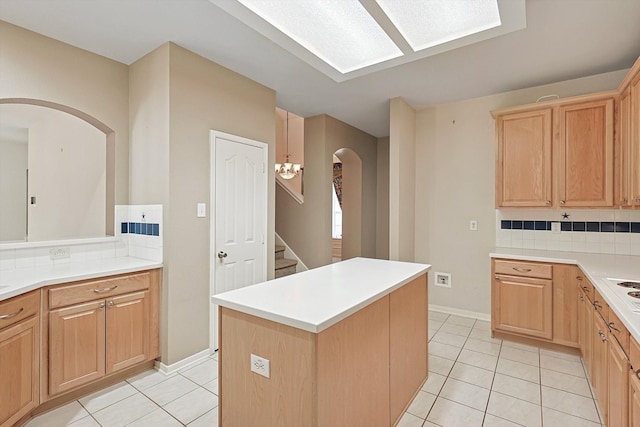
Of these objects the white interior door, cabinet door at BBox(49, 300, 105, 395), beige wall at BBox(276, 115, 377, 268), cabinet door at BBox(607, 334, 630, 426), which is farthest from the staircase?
cabinet door at BBox(607, 334, 630, 426)

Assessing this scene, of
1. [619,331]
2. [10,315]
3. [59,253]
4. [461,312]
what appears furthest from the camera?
[461,312]

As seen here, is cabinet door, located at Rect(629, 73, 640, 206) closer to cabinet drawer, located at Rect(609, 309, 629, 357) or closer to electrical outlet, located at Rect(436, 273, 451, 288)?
cabinet drawer, located at Rect(609, 309, 629, 357)

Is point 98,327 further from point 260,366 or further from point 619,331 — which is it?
point 619,331

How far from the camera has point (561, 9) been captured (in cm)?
212

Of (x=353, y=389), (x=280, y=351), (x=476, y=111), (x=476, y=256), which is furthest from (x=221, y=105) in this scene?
(x=476, y=256)

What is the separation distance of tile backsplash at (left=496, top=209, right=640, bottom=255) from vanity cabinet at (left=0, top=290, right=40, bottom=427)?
4.16 meters

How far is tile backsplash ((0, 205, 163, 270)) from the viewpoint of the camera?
232cm

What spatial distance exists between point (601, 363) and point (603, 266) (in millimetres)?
904

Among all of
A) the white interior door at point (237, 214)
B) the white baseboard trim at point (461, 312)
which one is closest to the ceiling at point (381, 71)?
the white interior door at point (237, 214)

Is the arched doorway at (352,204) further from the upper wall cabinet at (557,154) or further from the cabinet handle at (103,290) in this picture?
the cabinet handle at (103,290)

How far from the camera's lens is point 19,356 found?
1.81 metres

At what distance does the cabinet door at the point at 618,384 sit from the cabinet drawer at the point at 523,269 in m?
1.27

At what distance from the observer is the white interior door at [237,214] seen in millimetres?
2889

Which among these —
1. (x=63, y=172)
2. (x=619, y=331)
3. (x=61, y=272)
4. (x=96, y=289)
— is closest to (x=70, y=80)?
(x=61, y=272)
